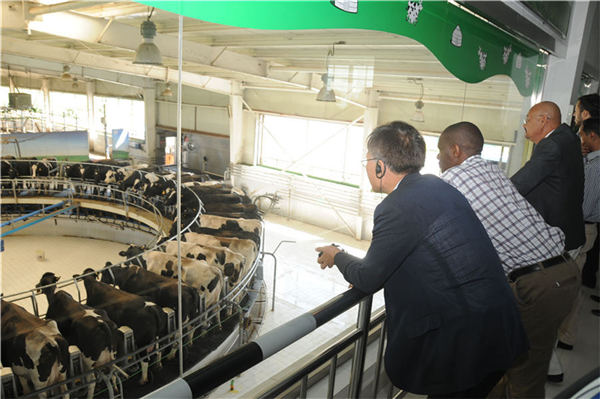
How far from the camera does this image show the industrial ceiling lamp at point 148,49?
4.66 ft

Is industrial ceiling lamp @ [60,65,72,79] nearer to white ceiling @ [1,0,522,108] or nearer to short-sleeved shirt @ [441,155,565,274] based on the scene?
white ceiling @ [1,0,522,108]

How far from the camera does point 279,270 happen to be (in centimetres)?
240

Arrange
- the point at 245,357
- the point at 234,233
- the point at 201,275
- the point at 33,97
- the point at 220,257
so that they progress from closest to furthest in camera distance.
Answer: the point at 245,357 < the point at 33,97 < the point at 201,275 < the point at 220,257 < the point at 234,233

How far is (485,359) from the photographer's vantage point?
48.2 inches

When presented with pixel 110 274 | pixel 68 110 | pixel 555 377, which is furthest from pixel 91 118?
pixel 555 377

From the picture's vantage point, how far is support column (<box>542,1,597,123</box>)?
3898 millimetres

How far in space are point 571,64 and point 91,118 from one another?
4323 millimetres

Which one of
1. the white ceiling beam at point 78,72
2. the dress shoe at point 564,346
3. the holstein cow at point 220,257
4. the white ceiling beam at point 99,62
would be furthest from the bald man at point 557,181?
the holstein cow at point 220,257

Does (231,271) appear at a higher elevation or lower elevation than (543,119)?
lower

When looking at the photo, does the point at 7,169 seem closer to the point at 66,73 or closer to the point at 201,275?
the point at 66,73

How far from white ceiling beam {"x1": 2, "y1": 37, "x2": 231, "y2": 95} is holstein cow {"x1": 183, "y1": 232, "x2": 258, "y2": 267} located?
2458 millimetres

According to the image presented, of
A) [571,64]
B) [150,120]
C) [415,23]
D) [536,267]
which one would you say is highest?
[571,64]

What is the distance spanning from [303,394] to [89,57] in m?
1.48

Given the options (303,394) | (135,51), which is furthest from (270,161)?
(303,394)
